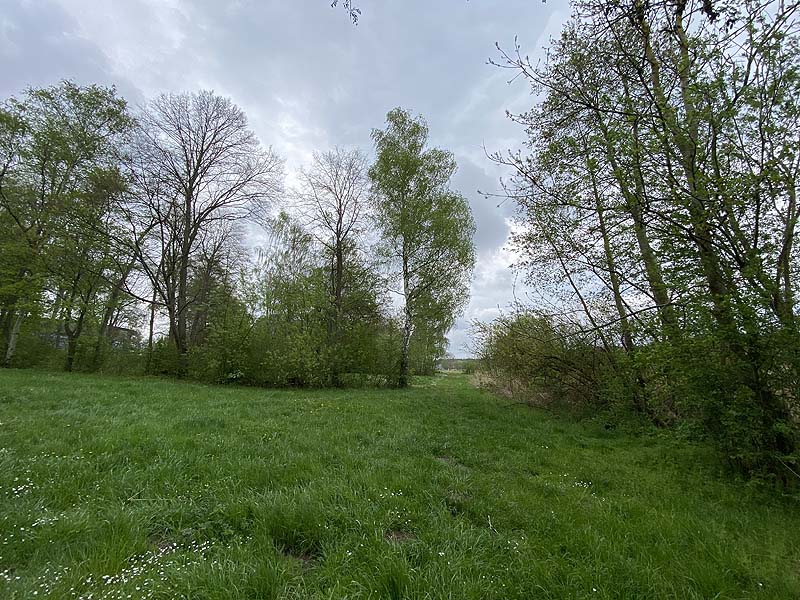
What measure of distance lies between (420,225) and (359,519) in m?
12.5

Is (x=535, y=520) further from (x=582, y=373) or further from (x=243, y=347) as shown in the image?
(x=243, y=347)

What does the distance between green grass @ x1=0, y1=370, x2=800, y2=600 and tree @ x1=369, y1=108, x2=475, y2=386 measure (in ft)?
30.9

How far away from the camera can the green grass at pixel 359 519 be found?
1.89 m

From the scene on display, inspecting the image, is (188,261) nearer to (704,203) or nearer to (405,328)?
(405,328)

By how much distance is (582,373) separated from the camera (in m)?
8.33

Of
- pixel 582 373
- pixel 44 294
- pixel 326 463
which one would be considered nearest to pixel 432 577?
pixel 326 463

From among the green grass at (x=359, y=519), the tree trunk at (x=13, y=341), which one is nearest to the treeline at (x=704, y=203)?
the green grass at (x=359, y=519)

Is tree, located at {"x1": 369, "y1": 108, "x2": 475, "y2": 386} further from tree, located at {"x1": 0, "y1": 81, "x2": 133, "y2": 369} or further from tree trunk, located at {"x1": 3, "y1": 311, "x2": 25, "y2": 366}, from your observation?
tree trunk, located at {"x1": 3, "y1": 311, "x2": 25, "y2": 366}

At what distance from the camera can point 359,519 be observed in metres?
2.54

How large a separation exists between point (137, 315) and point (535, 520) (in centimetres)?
2141

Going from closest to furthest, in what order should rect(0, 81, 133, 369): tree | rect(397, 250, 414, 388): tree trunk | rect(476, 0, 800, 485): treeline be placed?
rect(476, 0, 800, 485): treeline, rect(0, 81, 133, 369): tree, rect(397, 250, 414, 388): tree trunk

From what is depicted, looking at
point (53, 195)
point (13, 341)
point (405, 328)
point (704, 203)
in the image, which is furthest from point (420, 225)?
point (13, 341)

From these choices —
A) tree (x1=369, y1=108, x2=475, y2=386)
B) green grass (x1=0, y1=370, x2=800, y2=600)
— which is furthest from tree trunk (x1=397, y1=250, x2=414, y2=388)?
green grass (x1=0, y1=370, x2=800, y2=600)

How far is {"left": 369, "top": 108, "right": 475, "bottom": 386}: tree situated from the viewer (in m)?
14.1
